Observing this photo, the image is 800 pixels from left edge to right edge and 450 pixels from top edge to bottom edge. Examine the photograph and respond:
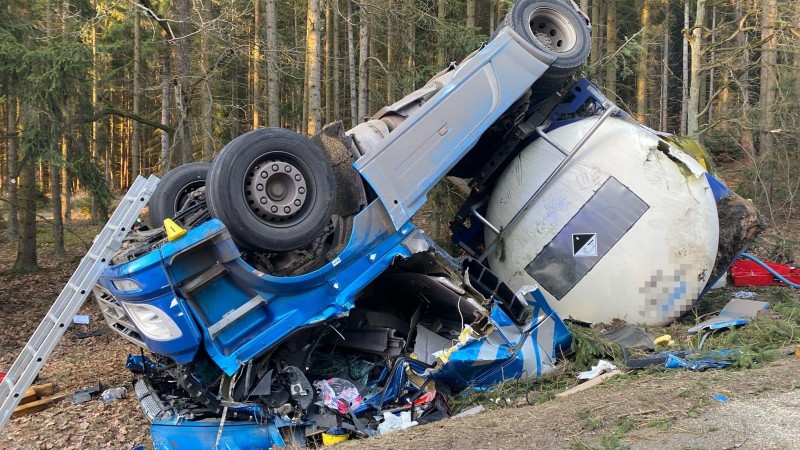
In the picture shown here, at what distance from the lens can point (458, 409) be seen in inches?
187

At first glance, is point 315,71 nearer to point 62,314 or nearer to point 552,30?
point 552,30

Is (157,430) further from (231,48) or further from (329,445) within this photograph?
(231,48)

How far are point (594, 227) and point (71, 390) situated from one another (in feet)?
16.4

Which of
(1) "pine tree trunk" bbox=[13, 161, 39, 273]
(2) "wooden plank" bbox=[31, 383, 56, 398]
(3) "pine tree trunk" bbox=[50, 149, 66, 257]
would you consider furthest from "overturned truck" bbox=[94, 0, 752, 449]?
(3) "pine tree trunk" bbox=[50, 149, 66, 257]

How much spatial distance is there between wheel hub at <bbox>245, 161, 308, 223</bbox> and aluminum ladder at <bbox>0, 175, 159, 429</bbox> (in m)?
0.76

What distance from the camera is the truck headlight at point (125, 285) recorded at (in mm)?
3932

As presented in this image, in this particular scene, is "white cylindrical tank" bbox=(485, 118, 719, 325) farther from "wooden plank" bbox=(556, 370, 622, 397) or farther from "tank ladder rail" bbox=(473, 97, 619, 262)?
"wooden plank" bbox=(556, 370, 622, 397)

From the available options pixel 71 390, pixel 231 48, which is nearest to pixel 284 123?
pixel 231 48

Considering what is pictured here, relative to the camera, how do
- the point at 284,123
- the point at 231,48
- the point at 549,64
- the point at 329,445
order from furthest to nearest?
the point at 284,123 → the point at 231,48 → the point at 549,64 → the point at 329,445

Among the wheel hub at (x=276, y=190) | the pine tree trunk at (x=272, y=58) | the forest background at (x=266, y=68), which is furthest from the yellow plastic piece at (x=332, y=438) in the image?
the pine tree trunk at (x=272, y=58)

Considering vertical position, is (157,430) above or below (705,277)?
below

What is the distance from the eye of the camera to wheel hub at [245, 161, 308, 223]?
426 cm

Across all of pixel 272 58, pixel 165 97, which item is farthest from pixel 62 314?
pixel 165 97

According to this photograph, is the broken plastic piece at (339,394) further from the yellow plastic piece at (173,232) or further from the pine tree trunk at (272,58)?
the pine tree trunk at (272,58)
